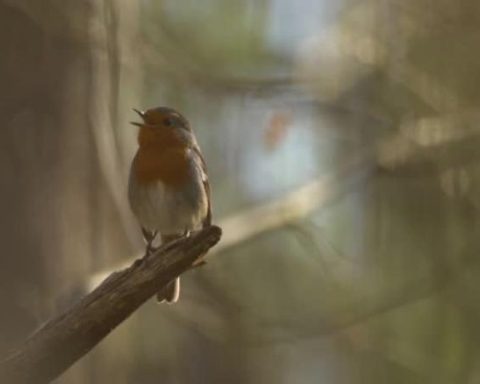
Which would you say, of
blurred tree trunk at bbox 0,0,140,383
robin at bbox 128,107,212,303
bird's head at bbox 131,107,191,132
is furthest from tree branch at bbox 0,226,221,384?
bird's head at bbox 131,107,191,132

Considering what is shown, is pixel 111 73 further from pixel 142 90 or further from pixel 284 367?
pixel 284 367

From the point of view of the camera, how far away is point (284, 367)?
6.80 metres

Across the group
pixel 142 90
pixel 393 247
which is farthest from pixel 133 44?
pixel 393 247

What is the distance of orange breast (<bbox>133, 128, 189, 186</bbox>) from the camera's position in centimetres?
429

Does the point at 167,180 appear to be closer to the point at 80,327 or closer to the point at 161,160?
the point at 161,160

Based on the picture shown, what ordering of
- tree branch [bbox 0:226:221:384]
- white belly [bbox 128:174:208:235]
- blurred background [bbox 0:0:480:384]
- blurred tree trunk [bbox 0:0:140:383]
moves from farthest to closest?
blurred background [bbox 0:0:480:384], white belly [bbox 128:174:208:235], blurred tree trunk [bbox 0:0:140:383], tree branch [bbox 0:226:221:384]

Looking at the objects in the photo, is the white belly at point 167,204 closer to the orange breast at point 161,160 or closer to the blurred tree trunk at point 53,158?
the orange breast at point 161,160

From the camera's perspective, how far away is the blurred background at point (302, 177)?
4.87m

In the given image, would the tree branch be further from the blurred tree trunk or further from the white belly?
the white belly

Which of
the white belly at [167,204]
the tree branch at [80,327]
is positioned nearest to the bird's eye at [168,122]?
the white belly at [167,204]

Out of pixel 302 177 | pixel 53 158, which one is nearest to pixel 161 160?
pixel 53 158

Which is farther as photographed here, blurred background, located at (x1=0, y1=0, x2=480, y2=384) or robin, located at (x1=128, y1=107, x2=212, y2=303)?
blurred background, located at (x1=0, y1=0, x2=480, y2=384)

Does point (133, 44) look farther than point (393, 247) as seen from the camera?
No

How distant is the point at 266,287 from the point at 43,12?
248 centimetres
